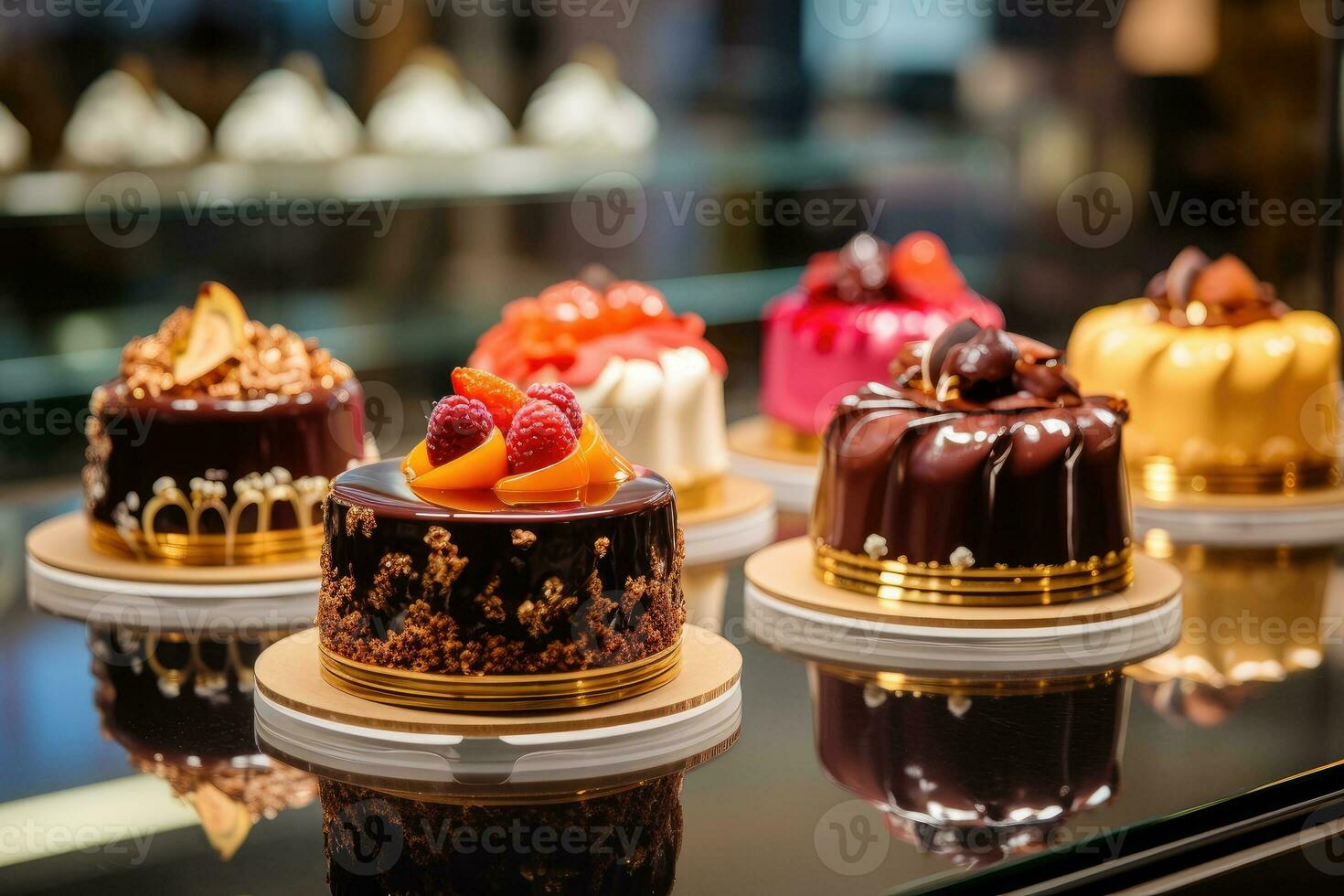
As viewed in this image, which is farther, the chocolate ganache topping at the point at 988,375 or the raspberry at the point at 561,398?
the chocolate ganache topping at the point at 988,375

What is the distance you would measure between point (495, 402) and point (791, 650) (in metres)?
0.53

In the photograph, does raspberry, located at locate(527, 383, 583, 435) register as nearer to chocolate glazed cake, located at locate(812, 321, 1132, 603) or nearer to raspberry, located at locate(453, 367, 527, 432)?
raspberry, located at locate(453, 367, 527, 432)

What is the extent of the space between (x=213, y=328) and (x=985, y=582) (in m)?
1.12

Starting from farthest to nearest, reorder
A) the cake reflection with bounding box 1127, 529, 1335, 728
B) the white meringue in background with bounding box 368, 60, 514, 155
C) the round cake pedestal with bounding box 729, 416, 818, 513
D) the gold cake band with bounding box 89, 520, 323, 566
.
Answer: the white meringue in background with bounding box 368, 60, 514, 155
the round cake pedestal with bounding box 729, 416, 818, 513
the gold cake band with bounding box 89, 520, 323, 566
the cake reflection with bounding box 1127, 529, 1335, 728

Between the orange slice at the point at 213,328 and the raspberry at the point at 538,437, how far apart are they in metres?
0.72

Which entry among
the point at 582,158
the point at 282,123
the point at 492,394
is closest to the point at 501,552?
the point at 492,394

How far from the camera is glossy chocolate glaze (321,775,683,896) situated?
1.46 m

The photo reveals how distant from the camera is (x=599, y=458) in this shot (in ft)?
6.21

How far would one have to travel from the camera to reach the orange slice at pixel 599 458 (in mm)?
1884

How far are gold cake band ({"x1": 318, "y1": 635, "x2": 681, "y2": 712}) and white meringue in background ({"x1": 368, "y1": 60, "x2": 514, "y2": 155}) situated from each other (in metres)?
2.44

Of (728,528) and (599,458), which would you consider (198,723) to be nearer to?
(599,458)

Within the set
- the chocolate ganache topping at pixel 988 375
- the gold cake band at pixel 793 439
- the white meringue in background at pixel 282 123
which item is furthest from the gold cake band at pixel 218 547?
the white meringue in background at pixel 282 123

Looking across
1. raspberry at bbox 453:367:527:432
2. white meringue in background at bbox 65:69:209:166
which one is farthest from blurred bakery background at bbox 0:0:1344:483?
raspberry at bbox 453:367:527:432

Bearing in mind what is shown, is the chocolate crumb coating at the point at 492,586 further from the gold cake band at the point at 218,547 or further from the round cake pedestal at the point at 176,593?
the gold cake band at the point at 218,547
